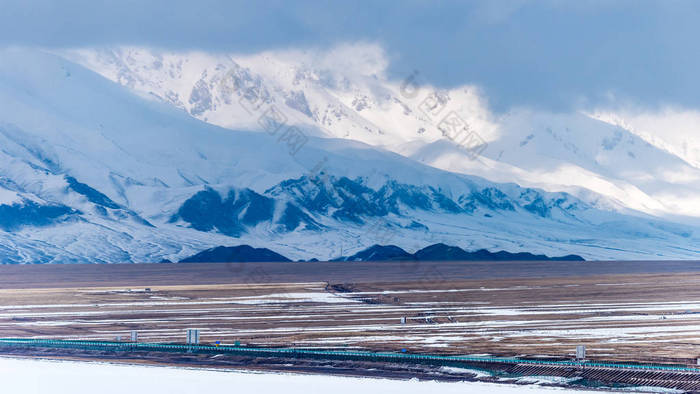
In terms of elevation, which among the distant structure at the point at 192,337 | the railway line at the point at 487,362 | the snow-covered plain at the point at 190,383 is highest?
the distant structure at the point at 192,337

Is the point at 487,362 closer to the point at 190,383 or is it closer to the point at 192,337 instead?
the point at 190,383

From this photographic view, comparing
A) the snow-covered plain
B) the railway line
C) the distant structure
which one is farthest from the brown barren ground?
the snow-covered plain

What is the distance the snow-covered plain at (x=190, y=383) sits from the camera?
202ft

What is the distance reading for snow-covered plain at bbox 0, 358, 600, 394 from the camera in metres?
61.7

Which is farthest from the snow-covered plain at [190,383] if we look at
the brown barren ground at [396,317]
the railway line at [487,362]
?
the brown barren ground at [396,317]

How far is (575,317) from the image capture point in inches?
4304

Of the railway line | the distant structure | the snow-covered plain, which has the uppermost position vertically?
the distant structure

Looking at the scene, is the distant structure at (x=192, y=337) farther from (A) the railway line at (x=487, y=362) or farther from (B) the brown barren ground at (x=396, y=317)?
(B) the brown barren ground at (x=396, y=317)

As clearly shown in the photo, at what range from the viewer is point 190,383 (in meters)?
65.2

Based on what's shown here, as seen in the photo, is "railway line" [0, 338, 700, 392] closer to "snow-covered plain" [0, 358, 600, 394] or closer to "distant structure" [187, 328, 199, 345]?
"distant structure" [187, 328, 199, 345]

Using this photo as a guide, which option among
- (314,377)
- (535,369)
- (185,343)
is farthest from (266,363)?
(535,369)

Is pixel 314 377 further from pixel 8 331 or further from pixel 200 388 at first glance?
pixel 8 331

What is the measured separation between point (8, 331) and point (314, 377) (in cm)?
4458

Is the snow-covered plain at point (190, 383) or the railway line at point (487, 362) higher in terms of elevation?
the railway line at point (487, 362)
